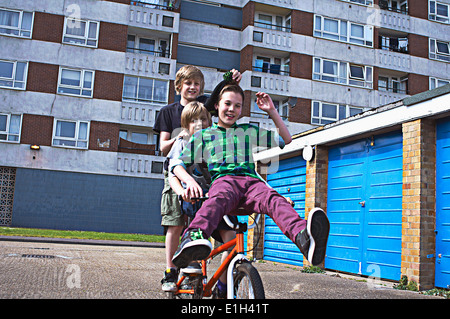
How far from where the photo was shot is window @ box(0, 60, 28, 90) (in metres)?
22.8

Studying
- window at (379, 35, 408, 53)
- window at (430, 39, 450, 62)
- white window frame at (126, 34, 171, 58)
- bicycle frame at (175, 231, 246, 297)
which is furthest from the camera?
window at (430, 39, 450, 62)

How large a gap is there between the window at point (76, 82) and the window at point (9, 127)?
2.56 m

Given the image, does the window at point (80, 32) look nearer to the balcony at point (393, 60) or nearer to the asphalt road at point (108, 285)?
the balcony at point (393, 60)

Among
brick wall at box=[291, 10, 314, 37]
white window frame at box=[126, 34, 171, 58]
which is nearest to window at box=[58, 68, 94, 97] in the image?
white window frame at box=[126, 34, 171, 58]

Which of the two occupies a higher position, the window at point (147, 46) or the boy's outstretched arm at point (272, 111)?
the window at point (147, 46)

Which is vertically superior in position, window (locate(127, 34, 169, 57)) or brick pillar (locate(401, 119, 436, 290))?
window (locate(127, 34, 169, 57))

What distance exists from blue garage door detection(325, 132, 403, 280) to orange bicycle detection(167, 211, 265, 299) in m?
4.94

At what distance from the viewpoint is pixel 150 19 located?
81.6 feet

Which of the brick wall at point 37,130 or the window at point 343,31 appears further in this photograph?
the window at point 343,31

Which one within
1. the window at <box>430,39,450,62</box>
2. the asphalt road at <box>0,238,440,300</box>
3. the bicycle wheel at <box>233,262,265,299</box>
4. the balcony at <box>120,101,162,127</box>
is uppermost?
the window at <box>430,39,450,62</box>

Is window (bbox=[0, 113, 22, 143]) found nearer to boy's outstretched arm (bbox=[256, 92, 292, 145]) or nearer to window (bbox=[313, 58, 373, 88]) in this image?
window (bbox=[313, 58, 373, 88])

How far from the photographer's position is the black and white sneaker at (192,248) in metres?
2.64

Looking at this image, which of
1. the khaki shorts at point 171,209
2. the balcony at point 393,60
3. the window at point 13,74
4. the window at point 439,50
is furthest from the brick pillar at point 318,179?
the window at point 439,50

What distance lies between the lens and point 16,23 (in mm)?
23203
